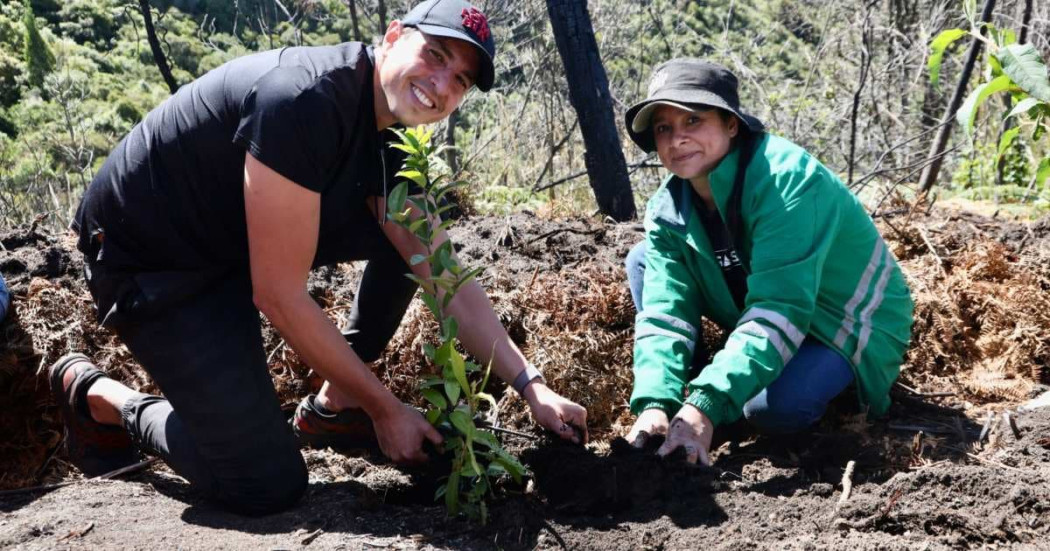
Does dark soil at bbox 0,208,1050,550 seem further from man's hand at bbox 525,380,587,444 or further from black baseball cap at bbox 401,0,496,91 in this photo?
black baseball cap at bbox 401,0,496,91

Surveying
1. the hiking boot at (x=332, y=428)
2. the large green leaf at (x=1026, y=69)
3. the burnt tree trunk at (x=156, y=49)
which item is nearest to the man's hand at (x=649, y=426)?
the hiking boot at (x=332, y=428)

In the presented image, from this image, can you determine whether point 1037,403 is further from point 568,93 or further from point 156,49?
point 568,93

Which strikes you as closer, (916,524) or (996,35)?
(916,524)

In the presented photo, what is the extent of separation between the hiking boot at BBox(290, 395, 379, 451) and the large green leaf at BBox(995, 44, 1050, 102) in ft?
7.72

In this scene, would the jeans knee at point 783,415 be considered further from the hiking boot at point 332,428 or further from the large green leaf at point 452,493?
the hiking boot at point 332,428

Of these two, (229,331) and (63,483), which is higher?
(229,331)

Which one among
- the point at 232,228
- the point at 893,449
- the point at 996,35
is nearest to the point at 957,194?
the point at 996,35

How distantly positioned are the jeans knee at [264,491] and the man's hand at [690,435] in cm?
112

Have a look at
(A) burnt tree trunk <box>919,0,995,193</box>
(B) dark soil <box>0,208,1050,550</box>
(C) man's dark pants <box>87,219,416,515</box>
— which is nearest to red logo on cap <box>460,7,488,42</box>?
(C) man's dark pants <box>87,219,416,515</box>

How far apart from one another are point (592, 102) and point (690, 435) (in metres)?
2.56

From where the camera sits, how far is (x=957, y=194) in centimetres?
726

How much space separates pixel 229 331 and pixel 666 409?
1434 millimetres

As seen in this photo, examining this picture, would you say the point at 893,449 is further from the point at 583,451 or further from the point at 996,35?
the point at 996,35

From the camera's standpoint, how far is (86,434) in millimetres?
2971
